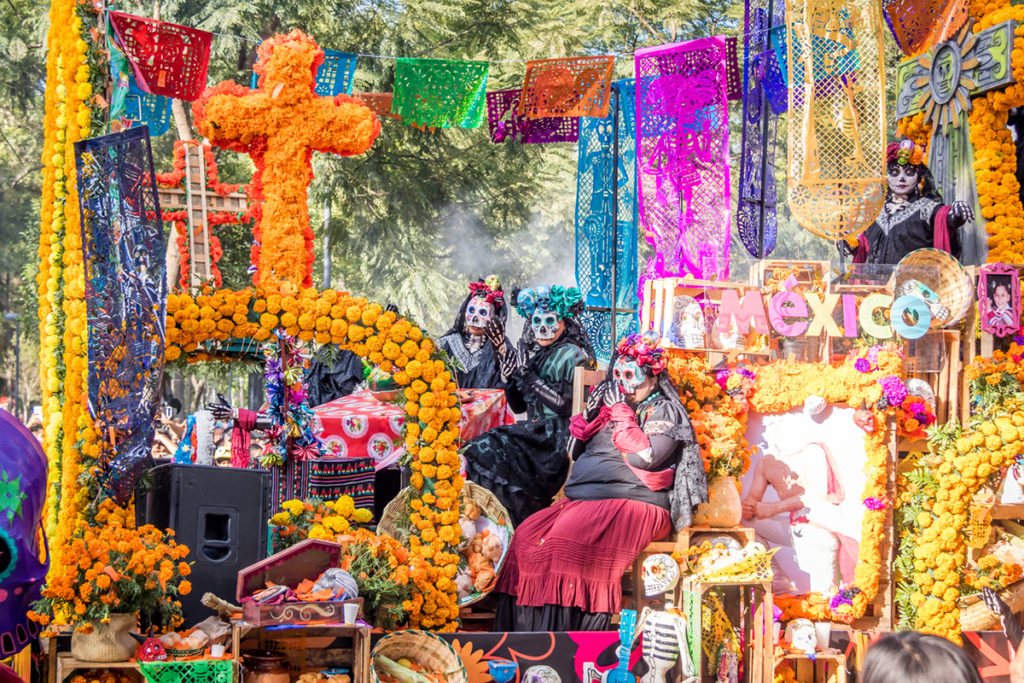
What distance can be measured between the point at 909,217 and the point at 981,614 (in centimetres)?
303

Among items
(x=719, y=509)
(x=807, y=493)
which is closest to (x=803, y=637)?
(x=719, y=509)

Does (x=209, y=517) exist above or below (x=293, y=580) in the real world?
above

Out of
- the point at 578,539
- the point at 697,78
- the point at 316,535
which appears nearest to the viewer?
the point at 316,535

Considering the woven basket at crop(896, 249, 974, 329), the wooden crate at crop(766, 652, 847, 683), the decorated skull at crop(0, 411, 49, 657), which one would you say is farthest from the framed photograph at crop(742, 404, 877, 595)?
→ the decorated skull at crop(0, 411, 49, 657)

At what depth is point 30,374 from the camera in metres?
21.3

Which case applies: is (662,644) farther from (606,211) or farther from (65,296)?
(606,211)

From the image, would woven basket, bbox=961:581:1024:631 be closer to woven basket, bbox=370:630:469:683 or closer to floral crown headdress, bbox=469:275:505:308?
woven basket, bbox=370:630:469:683

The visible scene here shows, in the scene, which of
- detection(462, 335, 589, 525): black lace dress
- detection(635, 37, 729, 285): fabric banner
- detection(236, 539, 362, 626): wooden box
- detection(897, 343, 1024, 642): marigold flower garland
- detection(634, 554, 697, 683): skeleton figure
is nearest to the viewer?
detection(236, 539, 362, 626): wooden box

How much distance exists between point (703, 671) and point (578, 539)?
0.98m

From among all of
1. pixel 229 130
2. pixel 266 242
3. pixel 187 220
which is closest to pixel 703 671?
pixel 266 242

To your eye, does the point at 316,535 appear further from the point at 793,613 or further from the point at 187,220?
the point at 187,220

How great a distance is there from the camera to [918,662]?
6.97 ft

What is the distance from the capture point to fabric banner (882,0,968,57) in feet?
27.2

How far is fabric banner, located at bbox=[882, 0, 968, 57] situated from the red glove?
4106mm
